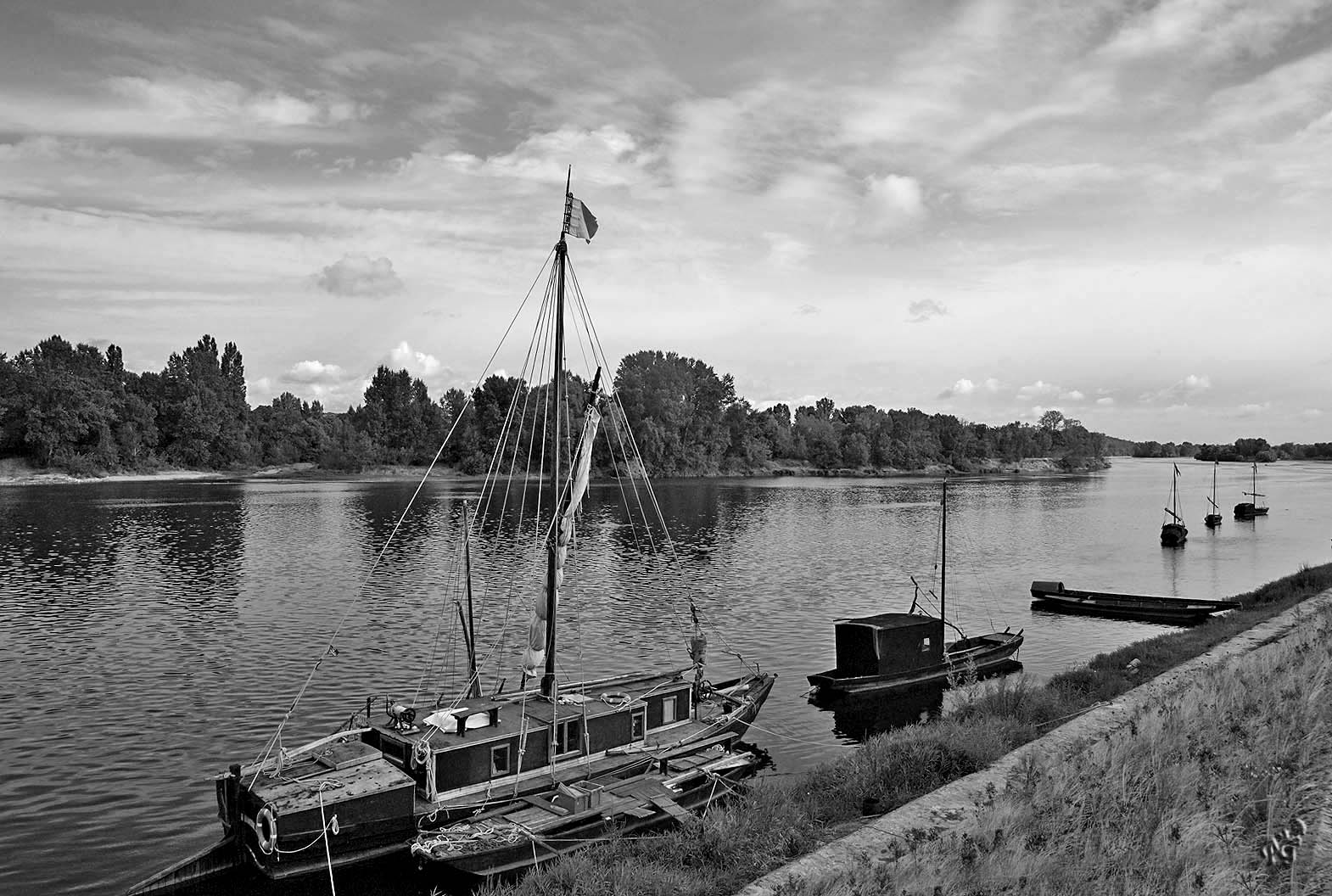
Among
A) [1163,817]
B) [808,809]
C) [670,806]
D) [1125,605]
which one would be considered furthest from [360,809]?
[1125,605]

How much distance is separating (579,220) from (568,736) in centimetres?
1678

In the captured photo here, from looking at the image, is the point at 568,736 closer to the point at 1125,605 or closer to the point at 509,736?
the point at 509,736

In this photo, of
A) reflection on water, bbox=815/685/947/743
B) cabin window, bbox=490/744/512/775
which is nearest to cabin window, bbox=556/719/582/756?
cabin window, bbox=490/744/512/775

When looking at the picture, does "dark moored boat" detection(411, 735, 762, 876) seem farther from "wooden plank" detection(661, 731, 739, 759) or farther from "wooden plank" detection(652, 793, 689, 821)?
"wooden plank" detection(661, 731, 739, 759)

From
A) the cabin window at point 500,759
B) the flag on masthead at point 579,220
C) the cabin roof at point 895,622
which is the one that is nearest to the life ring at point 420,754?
the cabin window at point 500,759

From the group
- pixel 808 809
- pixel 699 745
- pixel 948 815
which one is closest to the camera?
pixel 948 815

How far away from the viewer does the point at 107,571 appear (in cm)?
7000

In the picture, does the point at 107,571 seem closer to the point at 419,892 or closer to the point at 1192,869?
the point at 419,892

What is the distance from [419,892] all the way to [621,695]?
8.87 m

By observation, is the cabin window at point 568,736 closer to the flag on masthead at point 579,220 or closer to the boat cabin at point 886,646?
the flag on masthead at point 579,220

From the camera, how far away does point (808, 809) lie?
63.8ft

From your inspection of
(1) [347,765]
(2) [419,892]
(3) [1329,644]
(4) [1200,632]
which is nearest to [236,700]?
(1) [347,765]

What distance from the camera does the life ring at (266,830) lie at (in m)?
21.9

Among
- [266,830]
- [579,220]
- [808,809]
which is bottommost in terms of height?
[266,830]
